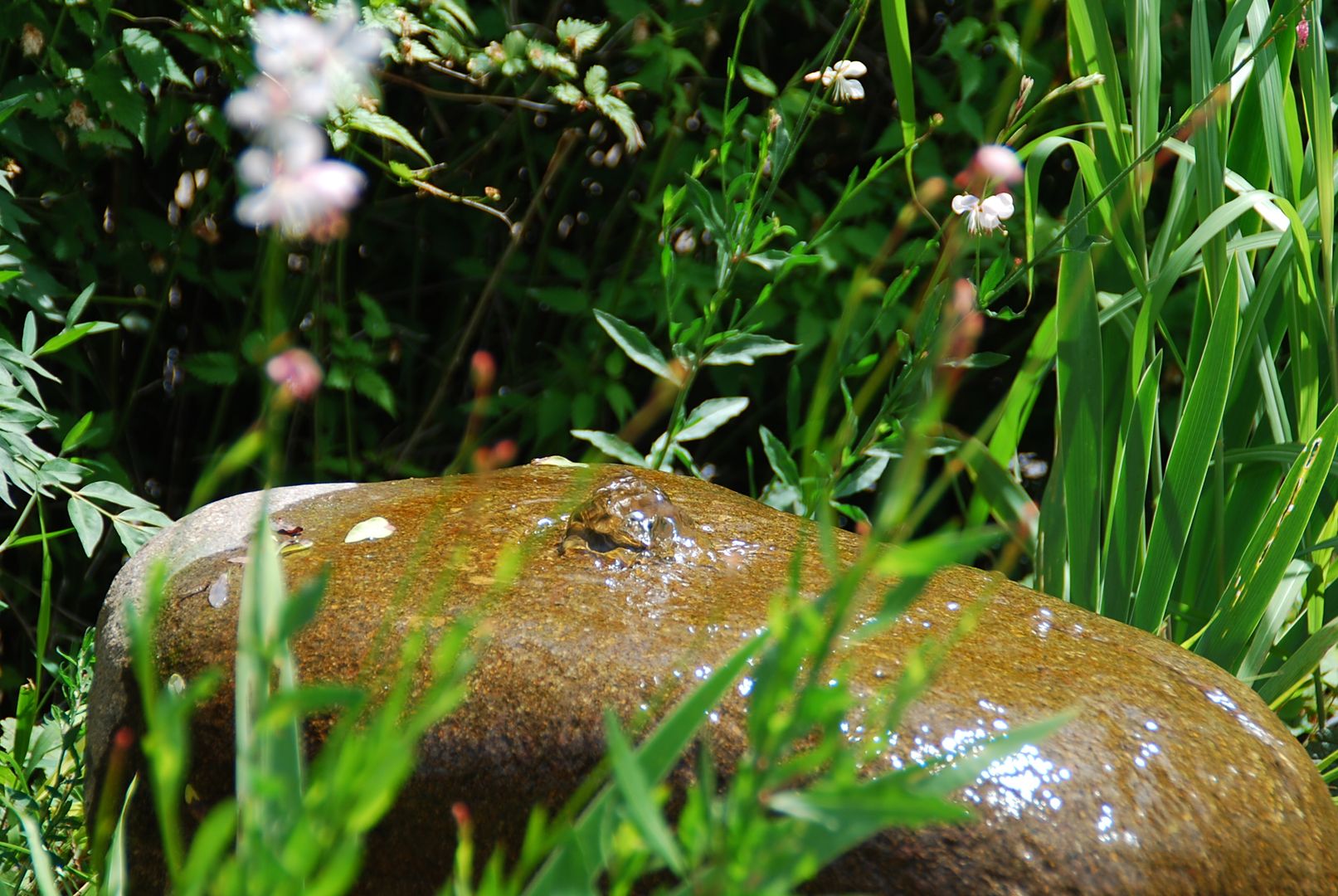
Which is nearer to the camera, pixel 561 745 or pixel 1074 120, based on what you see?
pixel 561 745

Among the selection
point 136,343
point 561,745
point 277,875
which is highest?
point 277,875

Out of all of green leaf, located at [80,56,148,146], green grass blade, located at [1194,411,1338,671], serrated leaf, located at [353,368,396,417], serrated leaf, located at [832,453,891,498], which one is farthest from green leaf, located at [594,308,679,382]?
green grass blade, located at [1194,411,1338,671]

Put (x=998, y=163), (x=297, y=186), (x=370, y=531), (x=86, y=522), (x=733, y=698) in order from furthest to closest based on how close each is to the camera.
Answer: (x=86, y=522) → (x=370, y=531) → (x=733, y=698) → (x=998, y=163) → (x=297, y=186)

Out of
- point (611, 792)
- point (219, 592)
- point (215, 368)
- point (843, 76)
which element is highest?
point (843, 76)

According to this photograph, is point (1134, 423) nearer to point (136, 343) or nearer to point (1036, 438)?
point (1036, 438)

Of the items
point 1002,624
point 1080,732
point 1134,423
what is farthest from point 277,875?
point 1134,423

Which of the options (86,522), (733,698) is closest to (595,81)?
(86,522)

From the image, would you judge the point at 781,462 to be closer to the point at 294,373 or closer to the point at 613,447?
the point at 613,447

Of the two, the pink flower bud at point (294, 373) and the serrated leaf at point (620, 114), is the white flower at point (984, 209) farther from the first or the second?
the pink flower bud at point (294, 373)
